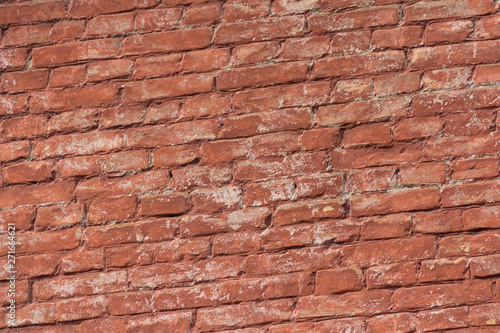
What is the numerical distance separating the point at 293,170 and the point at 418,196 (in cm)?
42

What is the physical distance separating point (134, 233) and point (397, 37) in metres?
1.14

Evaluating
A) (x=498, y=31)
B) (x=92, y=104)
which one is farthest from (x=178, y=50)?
(x=498, y=31)

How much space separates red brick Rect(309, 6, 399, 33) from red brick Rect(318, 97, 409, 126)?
0.91 ft

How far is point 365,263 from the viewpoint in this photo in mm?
1806

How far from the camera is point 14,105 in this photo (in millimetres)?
1999

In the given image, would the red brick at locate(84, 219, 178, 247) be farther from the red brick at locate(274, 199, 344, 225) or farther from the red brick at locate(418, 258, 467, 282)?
the red brick at locate(418, 258, 467, 282)

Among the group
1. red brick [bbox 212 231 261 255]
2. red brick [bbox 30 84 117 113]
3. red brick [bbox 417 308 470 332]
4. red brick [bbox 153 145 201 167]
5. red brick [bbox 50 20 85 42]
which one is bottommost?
red brick [bbox 417 308 470 332]

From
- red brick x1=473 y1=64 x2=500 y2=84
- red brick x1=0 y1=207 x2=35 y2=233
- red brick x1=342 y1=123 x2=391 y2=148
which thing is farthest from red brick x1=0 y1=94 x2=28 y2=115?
red brick x1=473 y1=64 x2=500 y2=84

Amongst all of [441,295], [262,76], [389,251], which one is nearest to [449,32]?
[262,76]

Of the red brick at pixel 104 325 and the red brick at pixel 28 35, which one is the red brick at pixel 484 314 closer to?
the red brick at pixel 104 325

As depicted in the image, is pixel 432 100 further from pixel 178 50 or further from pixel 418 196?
pixel 178 50

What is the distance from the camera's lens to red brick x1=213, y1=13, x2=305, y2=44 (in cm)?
196

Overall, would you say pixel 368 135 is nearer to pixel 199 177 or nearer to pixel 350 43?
pixel 350 43

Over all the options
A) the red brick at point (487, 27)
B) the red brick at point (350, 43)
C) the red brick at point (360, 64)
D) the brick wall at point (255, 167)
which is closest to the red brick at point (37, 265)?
the brick wall at point (255, 167)
